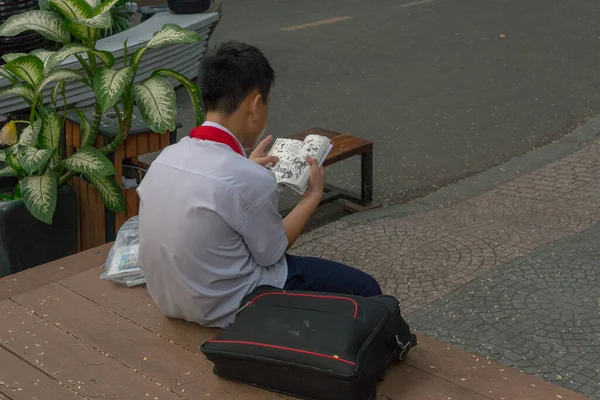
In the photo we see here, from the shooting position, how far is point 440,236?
5.84 metres

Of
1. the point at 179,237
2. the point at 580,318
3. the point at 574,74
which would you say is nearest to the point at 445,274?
the point at 580,318

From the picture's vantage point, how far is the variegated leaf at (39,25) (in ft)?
16.2

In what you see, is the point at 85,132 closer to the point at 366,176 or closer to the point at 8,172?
the point at 8,172

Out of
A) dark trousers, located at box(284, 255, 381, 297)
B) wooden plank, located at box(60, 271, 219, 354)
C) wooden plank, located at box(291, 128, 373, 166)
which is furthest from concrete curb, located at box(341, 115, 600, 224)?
wooden plank, located at box(60, 271, 219, 354)

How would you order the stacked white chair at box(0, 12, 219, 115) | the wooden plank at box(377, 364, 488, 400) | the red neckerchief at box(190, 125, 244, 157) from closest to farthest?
the wooden plank at box(377, 364, 488, 400) < the red neckerchief at box(190, 125, 244, 157) < the stacked white chair at box(0, 12, 219, 115)

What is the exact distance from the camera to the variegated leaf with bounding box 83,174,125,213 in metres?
5.05

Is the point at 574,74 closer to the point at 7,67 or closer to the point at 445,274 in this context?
the point at 445,274

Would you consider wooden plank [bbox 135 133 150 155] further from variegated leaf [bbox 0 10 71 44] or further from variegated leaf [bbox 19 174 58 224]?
variegated leaf [bbox 0 10 71 44]

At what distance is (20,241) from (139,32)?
3554 millimetres

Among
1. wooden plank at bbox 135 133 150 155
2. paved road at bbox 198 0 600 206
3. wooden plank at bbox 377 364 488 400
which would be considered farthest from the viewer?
paved road at bbox 198 0 600 206

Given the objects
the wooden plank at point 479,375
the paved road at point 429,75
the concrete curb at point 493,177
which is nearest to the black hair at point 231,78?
the wooden plank at point 479,375

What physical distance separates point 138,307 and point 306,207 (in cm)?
73

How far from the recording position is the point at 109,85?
4648 mm

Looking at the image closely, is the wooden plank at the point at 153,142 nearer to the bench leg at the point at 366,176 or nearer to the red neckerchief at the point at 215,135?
the bench leg at the point at 366,176
